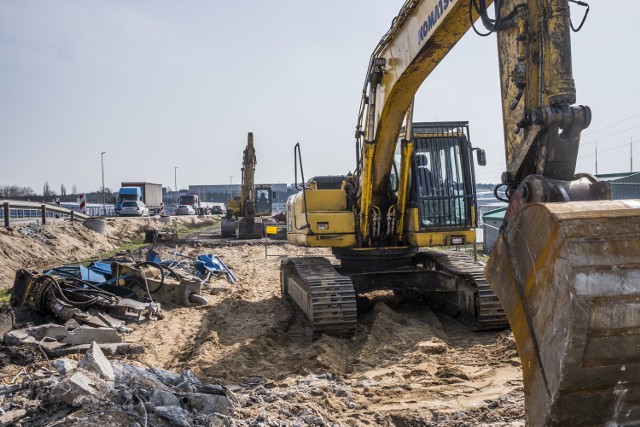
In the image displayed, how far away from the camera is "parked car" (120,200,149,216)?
4066 cm

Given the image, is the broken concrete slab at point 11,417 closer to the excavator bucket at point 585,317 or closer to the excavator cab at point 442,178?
the excavator bucket at point 585,317

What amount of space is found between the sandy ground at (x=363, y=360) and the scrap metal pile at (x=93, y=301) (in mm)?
380

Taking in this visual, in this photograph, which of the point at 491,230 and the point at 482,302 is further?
the point at 491,230

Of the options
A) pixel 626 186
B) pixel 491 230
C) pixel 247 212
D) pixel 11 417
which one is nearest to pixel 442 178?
pixel 11 417

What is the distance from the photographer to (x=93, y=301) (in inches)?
320

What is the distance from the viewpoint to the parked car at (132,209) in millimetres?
40656

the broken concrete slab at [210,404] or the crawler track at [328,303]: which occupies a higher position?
the crawler track at [328,303]

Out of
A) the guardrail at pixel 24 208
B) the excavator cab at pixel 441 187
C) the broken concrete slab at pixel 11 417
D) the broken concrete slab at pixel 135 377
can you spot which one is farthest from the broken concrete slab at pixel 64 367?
the guardrail at pixel 24 208

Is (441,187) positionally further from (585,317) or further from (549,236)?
(585,317)

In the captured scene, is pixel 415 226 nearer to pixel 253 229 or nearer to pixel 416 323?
pixel 416 323

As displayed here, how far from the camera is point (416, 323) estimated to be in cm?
781

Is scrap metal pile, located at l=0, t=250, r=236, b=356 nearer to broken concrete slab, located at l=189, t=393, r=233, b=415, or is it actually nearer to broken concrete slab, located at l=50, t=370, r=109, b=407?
broken concrete slab, located at l=50, t=370, r=109, b=407

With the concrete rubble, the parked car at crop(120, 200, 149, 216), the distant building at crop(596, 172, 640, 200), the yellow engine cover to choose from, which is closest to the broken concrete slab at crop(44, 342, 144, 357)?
the concrete rubble

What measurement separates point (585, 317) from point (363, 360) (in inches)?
149
